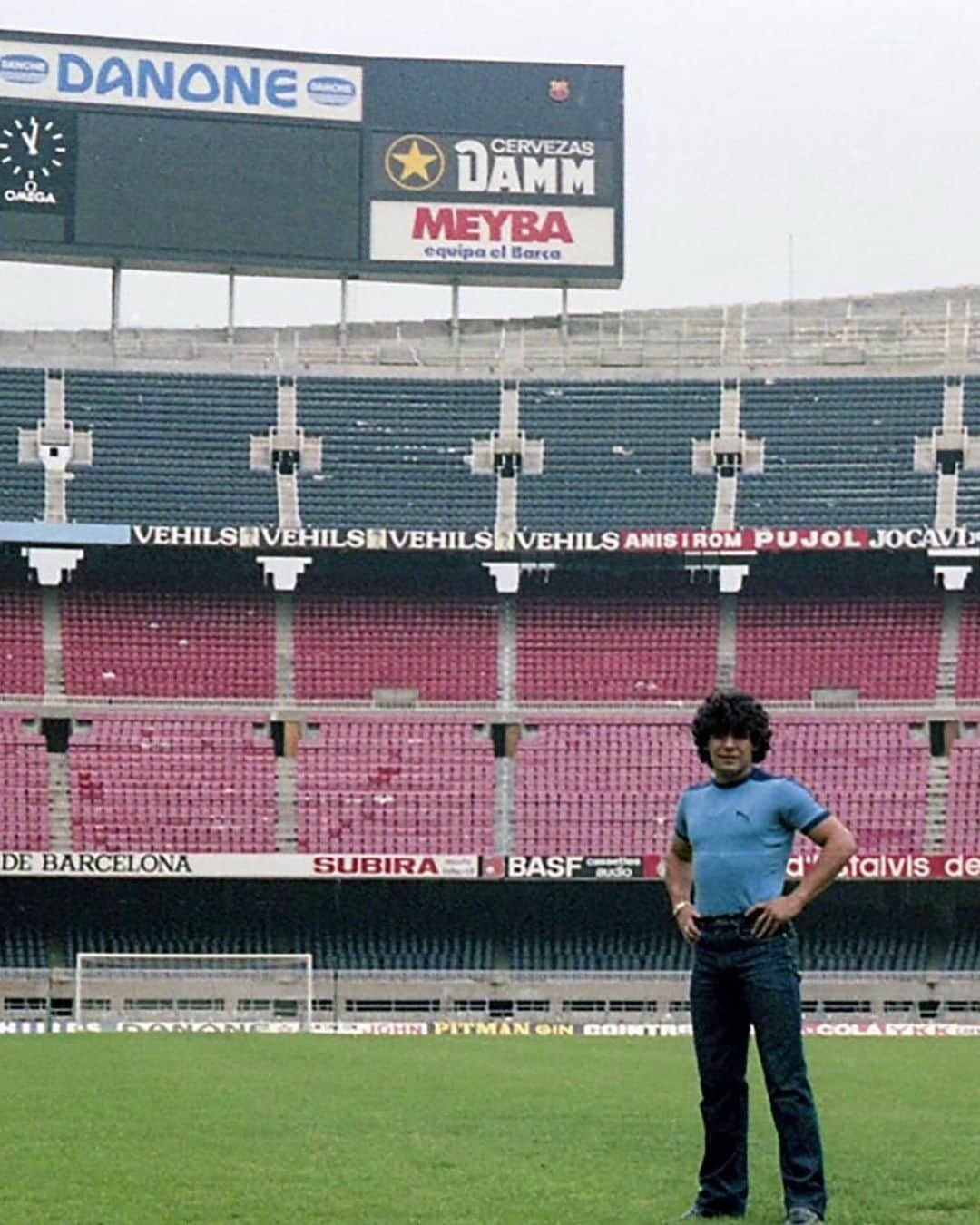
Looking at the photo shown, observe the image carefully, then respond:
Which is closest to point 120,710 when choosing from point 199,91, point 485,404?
point 485,404

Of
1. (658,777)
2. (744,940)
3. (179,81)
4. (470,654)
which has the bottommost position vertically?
(658,777)

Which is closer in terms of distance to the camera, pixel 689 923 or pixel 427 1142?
pixel 689 923

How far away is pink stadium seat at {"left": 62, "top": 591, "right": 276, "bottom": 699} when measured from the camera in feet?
175

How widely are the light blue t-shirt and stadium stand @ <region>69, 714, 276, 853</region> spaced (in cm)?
4206

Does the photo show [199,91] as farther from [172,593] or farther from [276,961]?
[276,961]

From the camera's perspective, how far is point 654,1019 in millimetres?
47438

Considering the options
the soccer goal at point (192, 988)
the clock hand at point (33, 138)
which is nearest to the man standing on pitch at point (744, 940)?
the soccer goal at point (192, 988)

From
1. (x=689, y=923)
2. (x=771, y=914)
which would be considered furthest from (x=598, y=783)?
(x=771, y=914)

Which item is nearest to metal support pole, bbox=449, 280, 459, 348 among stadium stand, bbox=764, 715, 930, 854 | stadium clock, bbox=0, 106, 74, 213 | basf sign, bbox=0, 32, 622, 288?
basf sign, bbox=0, 32, 622, 288

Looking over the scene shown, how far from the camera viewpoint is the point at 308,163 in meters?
56.5

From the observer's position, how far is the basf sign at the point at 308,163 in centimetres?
5531

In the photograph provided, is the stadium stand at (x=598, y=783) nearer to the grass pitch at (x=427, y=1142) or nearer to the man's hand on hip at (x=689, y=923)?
the grass pitch at (x=427, y=1142)

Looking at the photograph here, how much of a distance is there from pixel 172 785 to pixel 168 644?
363cm

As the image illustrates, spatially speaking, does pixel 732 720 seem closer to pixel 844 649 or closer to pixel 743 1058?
pixel 743 1058
